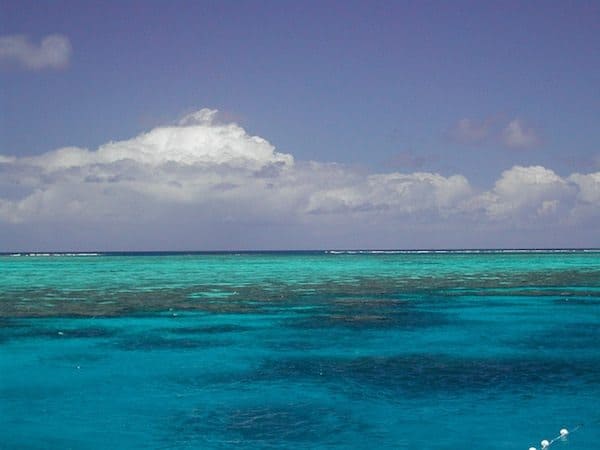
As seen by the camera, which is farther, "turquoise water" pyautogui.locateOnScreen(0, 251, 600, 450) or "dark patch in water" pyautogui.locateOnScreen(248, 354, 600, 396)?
"dark patch in water" pyautogui.locateOnScreen(248, 354, 600, 396)

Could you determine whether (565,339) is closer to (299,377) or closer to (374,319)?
(374,319)

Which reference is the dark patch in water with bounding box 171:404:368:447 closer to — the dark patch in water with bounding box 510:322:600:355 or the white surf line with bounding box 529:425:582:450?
the white surf line with bounding box 529:425:582:450

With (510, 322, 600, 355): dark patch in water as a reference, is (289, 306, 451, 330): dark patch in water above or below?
above

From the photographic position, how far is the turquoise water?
18.7m

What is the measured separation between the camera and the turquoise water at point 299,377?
61.4 feet

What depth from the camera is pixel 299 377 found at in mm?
24422

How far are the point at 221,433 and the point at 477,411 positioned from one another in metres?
7.67

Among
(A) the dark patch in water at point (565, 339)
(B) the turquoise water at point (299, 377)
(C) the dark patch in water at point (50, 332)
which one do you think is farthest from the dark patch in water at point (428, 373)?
(C) the dark patch in water at point (50, 332)

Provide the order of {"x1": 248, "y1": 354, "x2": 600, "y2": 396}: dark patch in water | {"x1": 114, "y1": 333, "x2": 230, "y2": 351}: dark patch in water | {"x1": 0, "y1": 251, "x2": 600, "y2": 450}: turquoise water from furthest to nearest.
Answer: {"x1": 114, "y1": 333, "x2": 230, "y2": 351}: dark patch in water < {"x1": 248, "y1": 354, "x2": 600, "y2": 396}: dark patch in water < {"x1": 0, "y1": 251, "x2": 600, "y2": 450}: turquoise water

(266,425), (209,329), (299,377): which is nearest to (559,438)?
(266,425)

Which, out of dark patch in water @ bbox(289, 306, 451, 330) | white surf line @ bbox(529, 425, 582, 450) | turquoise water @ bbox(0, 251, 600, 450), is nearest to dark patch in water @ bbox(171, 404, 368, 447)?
turquoise water @ bbox(0, 251, 600, 450)

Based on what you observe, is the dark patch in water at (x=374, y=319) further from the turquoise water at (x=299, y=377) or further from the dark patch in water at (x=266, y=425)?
the dark patch in water at (x=266, y=425)

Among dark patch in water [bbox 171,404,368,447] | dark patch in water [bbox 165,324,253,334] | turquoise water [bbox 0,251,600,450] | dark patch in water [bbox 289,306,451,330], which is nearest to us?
dark patch in water [bbox 171,404,368,447]

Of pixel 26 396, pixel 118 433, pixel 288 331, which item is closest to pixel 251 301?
pixel 288 331
